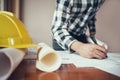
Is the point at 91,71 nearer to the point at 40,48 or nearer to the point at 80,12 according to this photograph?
the point at 40,48

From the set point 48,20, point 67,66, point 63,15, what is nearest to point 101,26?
point 48,20

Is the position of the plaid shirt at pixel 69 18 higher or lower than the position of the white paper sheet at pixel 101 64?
higher

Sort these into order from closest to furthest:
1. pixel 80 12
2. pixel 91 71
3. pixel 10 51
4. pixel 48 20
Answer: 1. pixel 10 51
2. pixel 91 71
3. pixel 80 12
4. pixel 48 20

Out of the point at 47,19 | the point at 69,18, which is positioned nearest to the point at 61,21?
the point at 69,18

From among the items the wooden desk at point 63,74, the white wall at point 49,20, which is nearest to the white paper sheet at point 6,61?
the wooden desk at point 63,74

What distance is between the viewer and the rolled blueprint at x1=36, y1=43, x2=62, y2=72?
1.81 ft

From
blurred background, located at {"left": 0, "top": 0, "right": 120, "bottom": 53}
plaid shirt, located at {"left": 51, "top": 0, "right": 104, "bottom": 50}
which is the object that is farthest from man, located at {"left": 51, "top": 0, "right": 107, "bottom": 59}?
blurred background, located at {"left": 0, "top": 0, "right": 120, "bottom": 53}

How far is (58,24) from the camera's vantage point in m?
1.02

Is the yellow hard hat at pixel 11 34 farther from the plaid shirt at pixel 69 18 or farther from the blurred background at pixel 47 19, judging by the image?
the blurred background at pixel 47 19

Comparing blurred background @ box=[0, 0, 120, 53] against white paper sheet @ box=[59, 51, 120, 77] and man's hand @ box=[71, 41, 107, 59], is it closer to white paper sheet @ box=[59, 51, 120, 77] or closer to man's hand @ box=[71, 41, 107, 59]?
man's hand @ box=[71, 41, 107, 59]

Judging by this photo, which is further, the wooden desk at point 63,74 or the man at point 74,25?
the man at point 74,25

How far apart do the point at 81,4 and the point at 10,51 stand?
28.1 inches

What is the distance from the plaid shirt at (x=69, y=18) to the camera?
38.4 inches

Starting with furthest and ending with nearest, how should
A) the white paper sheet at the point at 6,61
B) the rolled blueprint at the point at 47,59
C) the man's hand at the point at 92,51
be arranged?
the man's hand at the point at 92,51 → the rolled blueprint at the point at 47,59 → the white paper sheet at the point at 6,61
